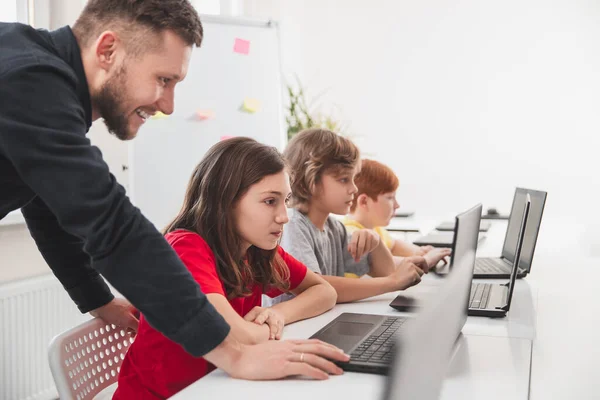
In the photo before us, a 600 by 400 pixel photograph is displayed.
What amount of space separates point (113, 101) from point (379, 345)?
684 millimetres

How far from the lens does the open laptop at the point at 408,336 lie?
21.3 inches

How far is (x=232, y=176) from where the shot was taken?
1.51 metres

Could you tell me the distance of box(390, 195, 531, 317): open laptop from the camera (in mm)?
1256

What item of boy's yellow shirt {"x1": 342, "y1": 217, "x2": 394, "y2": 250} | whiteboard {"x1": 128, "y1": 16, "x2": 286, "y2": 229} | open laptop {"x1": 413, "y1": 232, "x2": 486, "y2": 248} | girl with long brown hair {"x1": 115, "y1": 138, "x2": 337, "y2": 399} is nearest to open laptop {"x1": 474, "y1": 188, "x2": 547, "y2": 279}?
open laptop {"x1": 413, "y1": 232, "x2": 486, "y2": 248}

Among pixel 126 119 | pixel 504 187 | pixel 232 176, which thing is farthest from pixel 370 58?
pixel 126 119

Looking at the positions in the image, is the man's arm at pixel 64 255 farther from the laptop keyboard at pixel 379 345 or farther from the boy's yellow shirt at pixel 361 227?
the boy's yellow shirt at pixel 361 227

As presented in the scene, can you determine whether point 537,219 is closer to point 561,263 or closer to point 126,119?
point 561,263

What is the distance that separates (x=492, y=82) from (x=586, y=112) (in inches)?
26.1

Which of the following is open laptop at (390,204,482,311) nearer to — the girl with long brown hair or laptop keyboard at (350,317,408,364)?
laptop keyboard at (350,317,408,364)

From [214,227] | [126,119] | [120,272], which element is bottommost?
[214,227]

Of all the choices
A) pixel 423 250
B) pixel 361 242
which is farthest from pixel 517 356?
pixel 423 250

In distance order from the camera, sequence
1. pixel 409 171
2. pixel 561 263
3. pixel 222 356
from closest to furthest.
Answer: pixel 222 356
pixel 561 263
pixel 409 171

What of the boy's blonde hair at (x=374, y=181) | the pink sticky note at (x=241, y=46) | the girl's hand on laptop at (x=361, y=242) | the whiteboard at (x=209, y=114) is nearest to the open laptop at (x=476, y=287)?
the girl's hand on laptop at (x=361, y=242)

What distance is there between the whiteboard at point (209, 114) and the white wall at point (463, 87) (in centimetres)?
140
